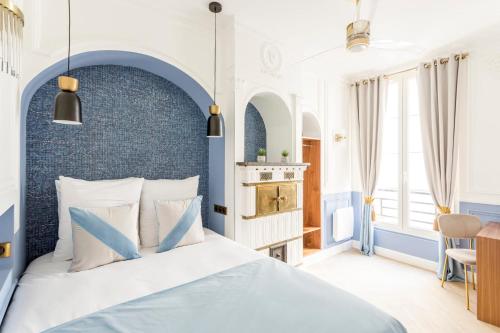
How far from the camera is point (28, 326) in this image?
1111 mm

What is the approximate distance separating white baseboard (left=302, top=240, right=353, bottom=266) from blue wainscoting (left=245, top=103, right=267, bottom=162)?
1661 millimetres

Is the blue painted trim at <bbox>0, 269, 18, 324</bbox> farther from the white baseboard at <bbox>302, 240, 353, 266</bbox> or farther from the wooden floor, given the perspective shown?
the white baseboard at <bbox>302, 240, 353, 266</bbox>

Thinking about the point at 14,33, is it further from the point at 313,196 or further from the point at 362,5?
the point at 313,196

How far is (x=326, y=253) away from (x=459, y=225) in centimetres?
172

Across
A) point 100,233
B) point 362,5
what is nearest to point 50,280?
point 100,233

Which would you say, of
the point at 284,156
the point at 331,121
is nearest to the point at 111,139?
the point at 284,156

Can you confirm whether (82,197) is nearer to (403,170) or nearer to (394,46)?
(394,46)

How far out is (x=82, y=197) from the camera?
73.8 inches

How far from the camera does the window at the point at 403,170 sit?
11.9 ft

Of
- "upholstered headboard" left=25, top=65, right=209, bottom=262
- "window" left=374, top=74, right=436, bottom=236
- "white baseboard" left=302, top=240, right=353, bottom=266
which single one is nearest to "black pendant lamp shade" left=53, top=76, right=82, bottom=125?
"upholstered headboard" left=25, top=65, right=209, bottom=262

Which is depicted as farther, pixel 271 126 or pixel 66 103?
pixel 271 126

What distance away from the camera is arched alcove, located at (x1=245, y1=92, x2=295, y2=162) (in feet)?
10.4

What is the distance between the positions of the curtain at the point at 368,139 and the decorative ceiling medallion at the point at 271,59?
1.80 meters

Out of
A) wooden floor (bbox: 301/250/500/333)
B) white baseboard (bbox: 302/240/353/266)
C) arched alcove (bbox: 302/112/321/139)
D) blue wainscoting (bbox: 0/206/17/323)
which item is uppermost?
arched alcove (bbox: 302/112/321/139)
